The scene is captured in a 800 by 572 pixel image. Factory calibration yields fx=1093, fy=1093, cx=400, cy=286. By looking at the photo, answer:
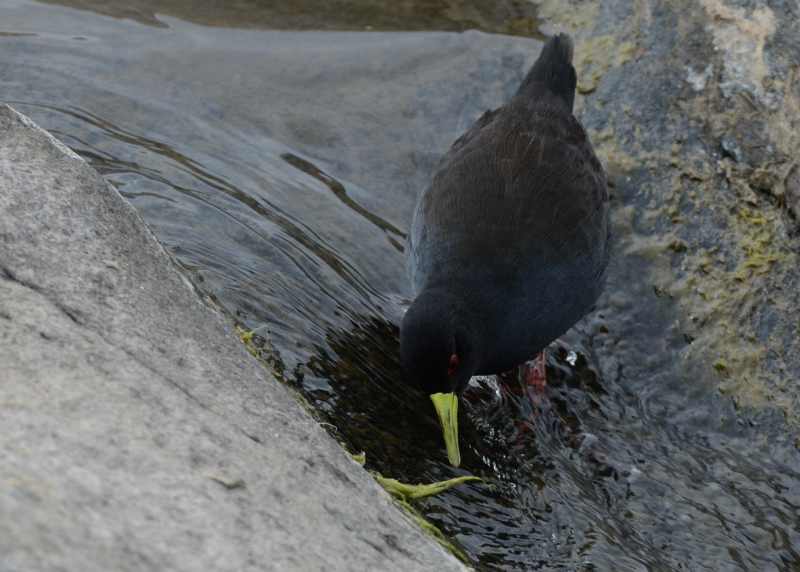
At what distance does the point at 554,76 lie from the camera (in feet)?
19.3

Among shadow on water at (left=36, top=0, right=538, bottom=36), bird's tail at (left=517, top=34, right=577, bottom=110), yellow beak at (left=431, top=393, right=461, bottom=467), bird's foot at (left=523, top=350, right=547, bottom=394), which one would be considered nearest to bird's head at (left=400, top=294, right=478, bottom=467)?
yellow beak at (left=431, top=393, right=461, bottom=467)

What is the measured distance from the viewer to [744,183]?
19.6 feet

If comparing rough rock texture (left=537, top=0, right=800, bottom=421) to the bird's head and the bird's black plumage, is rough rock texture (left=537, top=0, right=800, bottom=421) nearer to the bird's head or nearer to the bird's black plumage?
the bird's black plumage

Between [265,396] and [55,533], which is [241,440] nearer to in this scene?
[265,396]

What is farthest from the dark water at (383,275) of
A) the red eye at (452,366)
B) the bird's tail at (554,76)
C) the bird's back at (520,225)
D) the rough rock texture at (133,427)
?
the rough rock texture at (133,427)

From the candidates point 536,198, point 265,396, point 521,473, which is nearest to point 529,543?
point 521,473

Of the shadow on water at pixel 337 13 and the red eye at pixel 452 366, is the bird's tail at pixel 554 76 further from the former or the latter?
the shadow on water at pixel 337 13

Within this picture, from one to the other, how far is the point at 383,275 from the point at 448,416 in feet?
4.66

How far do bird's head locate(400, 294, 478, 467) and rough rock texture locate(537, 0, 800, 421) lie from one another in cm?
148

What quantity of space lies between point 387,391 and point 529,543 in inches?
43.1

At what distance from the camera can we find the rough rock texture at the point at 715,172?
5578 mm

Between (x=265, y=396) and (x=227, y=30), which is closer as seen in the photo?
(x=265, y=396)

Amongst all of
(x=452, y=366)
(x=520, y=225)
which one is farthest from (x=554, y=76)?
(x=452, y=366)

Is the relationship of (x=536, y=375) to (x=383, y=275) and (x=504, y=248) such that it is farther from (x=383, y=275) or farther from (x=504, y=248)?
(x=383, y=275)
